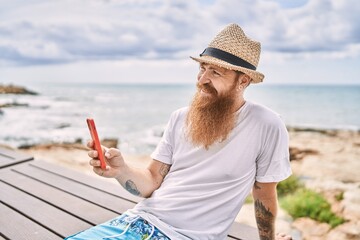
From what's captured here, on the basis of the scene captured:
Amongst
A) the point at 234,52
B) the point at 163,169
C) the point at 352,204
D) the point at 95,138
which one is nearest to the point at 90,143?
the point at 95,138

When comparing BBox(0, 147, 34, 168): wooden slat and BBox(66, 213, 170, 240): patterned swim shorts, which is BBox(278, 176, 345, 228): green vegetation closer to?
BBox(66, 213, 170, 240): patterned swim shorts

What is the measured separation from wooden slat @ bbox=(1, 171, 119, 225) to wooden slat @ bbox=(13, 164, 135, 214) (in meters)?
0.04

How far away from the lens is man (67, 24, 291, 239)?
55.1 inches

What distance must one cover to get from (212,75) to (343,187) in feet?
14.7

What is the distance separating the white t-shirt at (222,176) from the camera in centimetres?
140

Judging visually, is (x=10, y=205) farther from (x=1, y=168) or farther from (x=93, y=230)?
(x=93, y=230)

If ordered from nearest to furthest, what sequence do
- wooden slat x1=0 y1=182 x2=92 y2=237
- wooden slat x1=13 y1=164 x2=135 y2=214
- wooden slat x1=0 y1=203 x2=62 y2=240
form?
1. wooden slat x1=0 y1=203 x2=62 y2=240
2. wooden slat x1=0 y1=182 x2=92 y2=237
3. wooden slat x1=13 y1=164 x2=135 y2=214

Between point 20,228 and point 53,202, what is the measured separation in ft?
1.24

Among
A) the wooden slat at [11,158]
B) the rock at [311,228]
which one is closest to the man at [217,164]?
the wooden slat at [11,158]

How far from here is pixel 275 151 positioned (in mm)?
1390

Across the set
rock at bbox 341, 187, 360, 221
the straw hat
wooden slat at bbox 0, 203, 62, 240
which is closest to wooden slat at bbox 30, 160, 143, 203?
wooden slat at bbox 0, 203, 62, 240

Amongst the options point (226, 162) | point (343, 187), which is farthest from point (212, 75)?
point (343, 187)

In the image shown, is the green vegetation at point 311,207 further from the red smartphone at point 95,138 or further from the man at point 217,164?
the red smartphone at point 95,138

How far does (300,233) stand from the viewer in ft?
11.5
